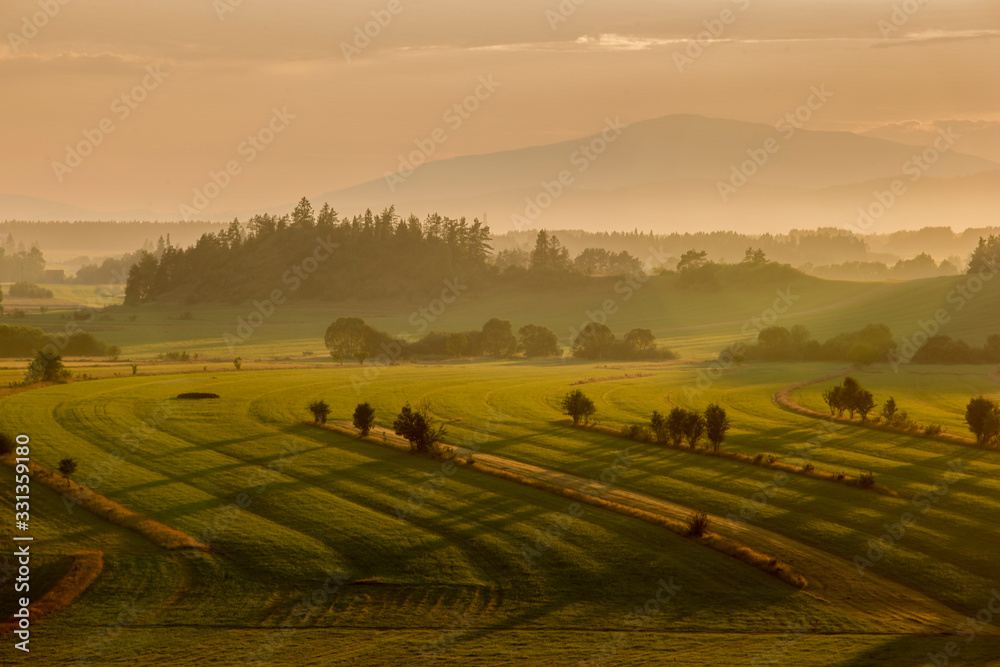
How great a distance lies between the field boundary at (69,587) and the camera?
1191 inches

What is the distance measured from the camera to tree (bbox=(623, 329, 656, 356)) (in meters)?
144

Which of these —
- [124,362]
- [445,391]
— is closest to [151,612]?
[445,391]

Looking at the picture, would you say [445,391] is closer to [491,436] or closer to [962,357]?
[491,436]

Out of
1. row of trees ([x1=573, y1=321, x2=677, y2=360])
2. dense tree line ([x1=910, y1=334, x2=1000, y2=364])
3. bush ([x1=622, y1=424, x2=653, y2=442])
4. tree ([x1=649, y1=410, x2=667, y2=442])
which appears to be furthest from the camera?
row of trees ([x1=573, y1=321, x2=677, y2=360])

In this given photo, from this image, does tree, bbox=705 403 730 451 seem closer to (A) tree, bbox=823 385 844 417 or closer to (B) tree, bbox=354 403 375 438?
(A) tree, bbox=823 385 844 417

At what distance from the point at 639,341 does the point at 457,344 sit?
30420 millimetres

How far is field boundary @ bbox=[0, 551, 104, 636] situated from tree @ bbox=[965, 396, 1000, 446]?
55326mm

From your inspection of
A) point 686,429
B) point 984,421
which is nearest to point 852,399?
point 984,421

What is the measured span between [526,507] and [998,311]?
148197 millimetres

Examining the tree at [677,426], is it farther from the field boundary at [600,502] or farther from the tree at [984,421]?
the tree at [984,421]

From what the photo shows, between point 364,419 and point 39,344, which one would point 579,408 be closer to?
point 364,419

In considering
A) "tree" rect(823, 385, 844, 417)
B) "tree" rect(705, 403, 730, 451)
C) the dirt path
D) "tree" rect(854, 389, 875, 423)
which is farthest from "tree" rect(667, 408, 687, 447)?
"tree" rect(854, 389, 875, 423)

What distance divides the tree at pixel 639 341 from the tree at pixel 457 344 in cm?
2696

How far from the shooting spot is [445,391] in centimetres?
8906
